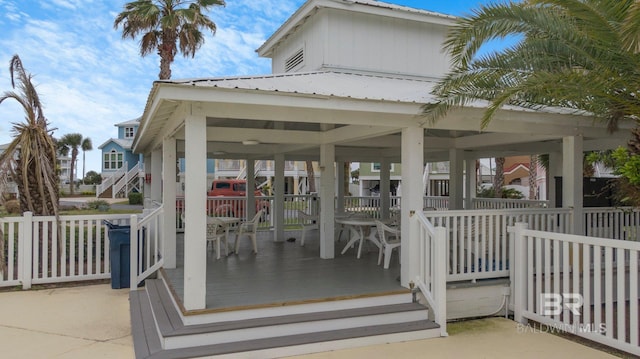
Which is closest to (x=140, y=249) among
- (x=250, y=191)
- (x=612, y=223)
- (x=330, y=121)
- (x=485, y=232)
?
(x=330, y=121)

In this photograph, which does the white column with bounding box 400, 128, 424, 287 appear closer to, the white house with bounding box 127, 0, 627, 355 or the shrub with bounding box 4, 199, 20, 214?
the white house with bounding box 127, 0, 627, 355

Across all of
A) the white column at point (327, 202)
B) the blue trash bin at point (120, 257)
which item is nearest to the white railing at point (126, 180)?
the blue trash bin at point (120, 257)

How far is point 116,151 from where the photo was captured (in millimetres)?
39188

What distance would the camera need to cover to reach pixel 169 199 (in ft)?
24.2

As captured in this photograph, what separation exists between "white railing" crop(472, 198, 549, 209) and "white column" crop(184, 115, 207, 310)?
10008 mm

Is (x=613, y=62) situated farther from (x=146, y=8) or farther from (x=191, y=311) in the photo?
(x=146, y=8)

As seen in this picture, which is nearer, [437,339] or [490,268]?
[437,339]

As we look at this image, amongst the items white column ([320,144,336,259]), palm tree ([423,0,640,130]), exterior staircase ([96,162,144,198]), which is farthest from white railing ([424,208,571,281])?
exterior staircase ([96,162,144,198])

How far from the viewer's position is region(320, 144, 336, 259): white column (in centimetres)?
819

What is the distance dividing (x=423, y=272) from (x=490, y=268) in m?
1.23

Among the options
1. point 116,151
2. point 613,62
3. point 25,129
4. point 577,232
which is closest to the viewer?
point 613,62

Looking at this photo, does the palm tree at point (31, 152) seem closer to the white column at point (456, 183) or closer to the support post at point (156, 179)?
the support post at point (156, 179)

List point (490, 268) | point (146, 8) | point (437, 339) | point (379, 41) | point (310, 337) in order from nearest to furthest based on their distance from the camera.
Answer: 1. point (310, 337)
2. point (437, 339)
3. point (490, 268)
4. point (379, 41)
5. point (146, 8)

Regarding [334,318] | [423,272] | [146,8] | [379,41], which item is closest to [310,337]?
[334,318]
